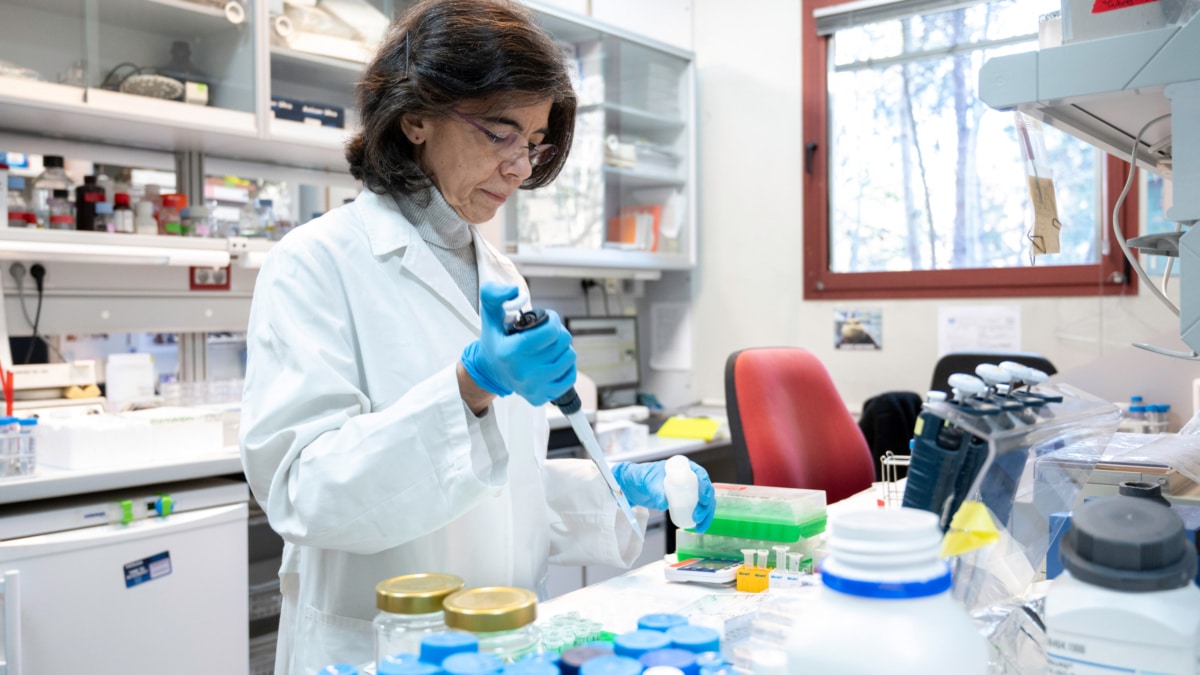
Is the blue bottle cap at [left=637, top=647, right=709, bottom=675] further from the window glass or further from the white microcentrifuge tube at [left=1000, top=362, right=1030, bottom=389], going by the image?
the window glass

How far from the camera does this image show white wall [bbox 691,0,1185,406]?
3451mm

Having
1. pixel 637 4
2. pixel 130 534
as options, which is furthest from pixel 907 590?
pixel 637 4

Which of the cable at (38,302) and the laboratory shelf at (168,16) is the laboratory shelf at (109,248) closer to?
the cable at (38,302)

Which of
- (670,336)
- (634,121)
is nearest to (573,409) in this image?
(634,121)

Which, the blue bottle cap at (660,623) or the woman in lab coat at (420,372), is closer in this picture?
the blue bottle cap at (660,623)

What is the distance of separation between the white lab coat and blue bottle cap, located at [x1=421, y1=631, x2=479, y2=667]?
0.34m

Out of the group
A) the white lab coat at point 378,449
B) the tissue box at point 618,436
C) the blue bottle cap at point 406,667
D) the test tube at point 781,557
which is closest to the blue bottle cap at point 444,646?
the blue bottle cap at point 406,667

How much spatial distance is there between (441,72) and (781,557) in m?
0.78

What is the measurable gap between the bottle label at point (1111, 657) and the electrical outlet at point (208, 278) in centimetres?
252

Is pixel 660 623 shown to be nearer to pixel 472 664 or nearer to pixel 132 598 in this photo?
pixel 472 664

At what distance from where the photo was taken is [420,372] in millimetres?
1194

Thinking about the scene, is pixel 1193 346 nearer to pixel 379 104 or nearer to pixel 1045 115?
pixel 1045 115

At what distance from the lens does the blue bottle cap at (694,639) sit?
0.70 metres

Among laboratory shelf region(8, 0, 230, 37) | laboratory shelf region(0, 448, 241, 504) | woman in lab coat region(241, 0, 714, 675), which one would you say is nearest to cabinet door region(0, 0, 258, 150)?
laboratory shelf region(8, 0, 230, 37)
